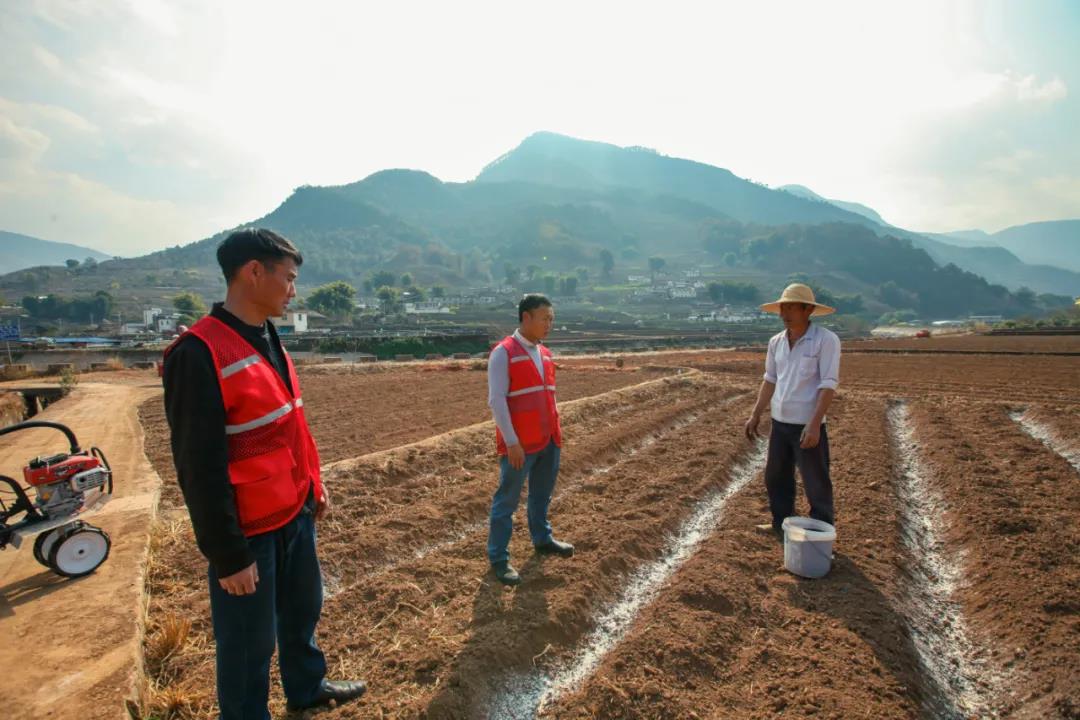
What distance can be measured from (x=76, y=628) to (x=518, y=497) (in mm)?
2744

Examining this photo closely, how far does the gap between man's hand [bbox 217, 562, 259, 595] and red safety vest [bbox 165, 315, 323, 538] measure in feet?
0.48

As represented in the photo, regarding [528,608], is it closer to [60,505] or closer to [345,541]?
[345,541]

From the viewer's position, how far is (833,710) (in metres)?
2.68

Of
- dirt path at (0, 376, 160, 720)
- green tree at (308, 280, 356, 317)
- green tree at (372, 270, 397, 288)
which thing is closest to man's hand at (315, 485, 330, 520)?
dirt path at (0, 376, 160, 720)

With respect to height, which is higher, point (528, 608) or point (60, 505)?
point (60, 505)

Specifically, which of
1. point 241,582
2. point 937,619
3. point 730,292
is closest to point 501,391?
point 241,582

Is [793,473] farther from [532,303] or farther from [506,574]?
[532,303]

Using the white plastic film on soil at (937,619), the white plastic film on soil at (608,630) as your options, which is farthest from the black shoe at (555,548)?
the white plastic film on soil at (937,619)

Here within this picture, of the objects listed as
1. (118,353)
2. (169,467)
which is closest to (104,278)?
(118,353)

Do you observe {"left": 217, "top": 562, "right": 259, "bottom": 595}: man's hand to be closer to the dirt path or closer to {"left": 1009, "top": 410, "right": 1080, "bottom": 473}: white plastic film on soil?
the dirt path

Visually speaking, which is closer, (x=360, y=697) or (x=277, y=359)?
(x=277, y=359)

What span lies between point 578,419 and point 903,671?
23.3 ft

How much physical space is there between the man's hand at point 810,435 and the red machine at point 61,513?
5.24m

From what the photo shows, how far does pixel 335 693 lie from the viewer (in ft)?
8.80
